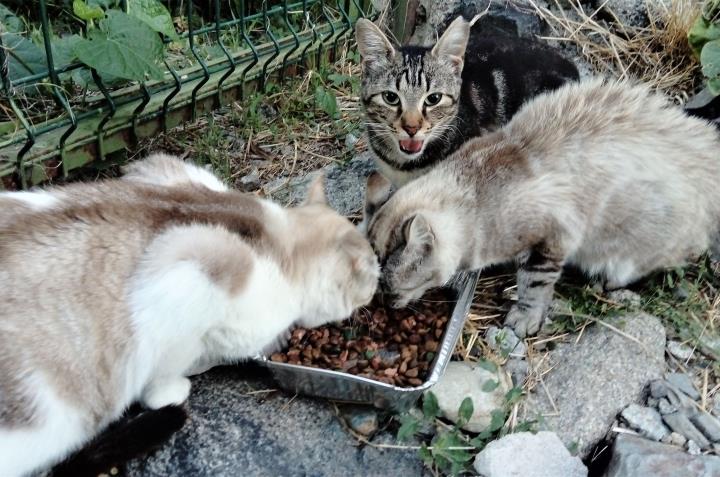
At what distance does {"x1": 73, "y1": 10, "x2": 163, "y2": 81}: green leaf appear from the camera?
9.79 feet

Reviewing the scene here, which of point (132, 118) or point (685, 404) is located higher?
point (132, 118)

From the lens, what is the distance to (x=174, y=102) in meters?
3.61

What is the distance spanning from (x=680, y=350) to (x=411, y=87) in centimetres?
169

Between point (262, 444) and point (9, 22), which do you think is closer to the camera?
point (262, 444)

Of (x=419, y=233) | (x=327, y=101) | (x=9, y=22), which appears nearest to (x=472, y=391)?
(x=419, y=233)

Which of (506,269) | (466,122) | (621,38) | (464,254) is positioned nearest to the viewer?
(464,254)

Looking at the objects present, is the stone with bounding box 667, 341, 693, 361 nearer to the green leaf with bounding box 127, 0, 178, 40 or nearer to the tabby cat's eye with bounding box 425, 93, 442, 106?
the tabby cat's eye with bounding box 425, 93, 442, 106

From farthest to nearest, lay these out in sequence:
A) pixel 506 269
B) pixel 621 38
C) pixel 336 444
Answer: pixel 621 38, pixel 506 269, pixel 336 444

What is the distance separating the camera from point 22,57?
123 inches

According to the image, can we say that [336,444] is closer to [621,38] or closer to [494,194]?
[494,194]

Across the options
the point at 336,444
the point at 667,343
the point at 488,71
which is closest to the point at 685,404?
the point at 667,343

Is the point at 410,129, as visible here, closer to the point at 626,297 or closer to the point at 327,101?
the point at 327,101

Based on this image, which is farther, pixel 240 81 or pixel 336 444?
pixel 240 81

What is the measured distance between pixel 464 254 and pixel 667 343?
952 millimetres
